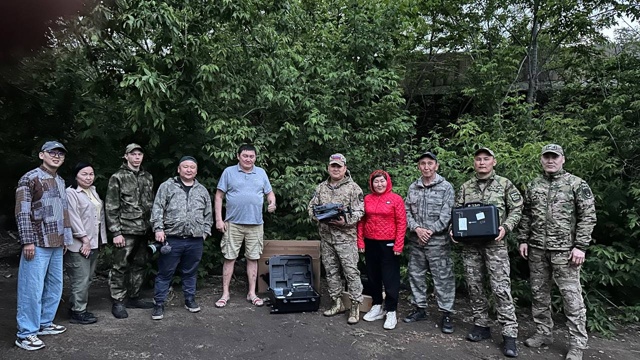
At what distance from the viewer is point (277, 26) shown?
245 inches

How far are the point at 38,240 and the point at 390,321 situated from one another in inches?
131

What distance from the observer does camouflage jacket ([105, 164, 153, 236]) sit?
4.52 meters

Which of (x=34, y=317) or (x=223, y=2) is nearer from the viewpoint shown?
(x=34, y=317)

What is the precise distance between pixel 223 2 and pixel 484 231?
12.7 ft

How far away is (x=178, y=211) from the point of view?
4.53 m

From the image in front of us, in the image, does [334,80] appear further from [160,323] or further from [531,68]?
[531,68]

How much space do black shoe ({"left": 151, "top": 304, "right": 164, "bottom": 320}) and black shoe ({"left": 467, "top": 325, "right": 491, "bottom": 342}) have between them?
123 inches

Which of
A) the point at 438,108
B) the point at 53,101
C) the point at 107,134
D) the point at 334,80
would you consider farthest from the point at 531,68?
the point at 53,101

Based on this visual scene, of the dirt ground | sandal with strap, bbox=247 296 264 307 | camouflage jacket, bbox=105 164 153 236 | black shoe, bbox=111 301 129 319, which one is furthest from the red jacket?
black shoe, bbox=111 301 129 319

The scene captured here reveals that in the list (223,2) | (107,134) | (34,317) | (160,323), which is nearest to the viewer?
(34,317)

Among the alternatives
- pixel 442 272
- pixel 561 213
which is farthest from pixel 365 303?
pixel 561 213

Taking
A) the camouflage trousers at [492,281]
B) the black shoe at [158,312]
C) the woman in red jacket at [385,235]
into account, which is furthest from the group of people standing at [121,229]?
the camouflage trousers at [492,281]

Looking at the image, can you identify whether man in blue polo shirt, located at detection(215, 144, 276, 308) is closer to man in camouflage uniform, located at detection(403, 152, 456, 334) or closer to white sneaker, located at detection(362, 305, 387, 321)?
white sneaker, located at detection(362, 305, 387, 321)

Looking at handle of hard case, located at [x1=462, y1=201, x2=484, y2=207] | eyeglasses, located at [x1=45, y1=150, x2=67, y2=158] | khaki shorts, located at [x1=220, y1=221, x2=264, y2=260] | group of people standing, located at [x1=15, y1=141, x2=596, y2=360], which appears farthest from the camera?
khaki shorts, located at [x1=220, y1=221, x2=264, y2=260]
